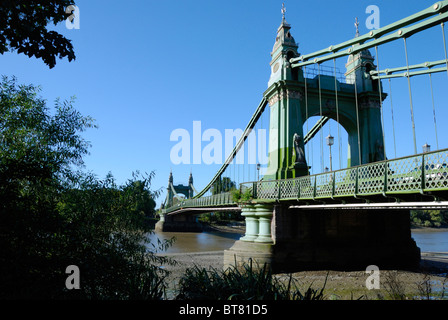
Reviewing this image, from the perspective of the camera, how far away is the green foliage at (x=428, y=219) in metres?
63.0

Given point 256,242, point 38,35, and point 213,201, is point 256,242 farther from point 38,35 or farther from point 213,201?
point 213,201

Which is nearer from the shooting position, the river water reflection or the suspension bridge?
the suspension bridge

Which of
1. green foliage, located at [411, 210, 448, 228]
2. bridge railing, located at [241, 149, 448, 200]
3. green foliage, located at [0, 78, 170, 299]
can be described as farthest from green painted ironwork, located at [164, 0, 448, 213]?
green foliage, located at [411, 210, 448, 228]

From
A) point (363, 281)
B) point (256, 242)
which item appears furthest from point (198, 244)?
point (363, 281)

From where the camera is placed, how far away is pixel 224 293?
183 inches

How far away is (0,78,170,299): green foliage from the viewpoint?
4.11m

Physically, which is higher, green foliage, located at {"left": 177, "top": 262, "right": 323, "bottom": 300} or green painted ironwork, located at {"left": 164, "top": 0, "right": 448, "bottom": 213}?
green painted ironwork, located at {"left": 164, "top": 0, "right": 448, "bottom": 213}

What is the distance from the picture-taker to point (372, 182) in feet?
29.6

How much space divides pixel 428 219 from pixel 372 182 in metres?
67.3

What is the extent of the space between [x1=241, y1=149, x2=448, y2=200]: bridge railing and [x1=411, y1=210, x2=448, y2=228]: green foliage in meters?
61.0

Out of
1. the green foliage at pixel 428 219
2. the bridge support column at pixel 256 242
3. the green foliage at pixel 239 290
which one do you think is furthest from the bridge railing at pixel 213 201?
the green foliage at pixel 428 219

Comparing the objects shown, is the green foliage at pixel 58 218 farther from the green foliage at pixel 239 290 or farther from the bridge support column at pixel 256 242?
the bridge support column at pixel 256 242

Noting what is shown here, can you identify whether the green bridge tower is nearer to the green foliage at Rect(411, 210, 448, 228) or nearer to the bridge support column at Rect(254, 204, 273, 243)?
the bridge support column at Rect(254, 204, 273, 243)

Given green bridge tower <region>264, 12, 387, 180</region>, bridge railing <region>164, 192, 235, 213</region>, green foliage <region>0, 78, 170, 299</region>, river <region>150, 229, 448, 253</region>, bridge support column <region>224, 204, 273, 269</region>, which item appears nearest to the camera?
green foliage <region>0, 78, 170, 299</region>
